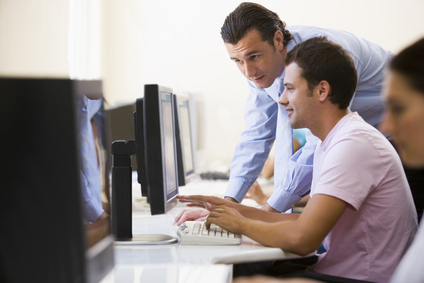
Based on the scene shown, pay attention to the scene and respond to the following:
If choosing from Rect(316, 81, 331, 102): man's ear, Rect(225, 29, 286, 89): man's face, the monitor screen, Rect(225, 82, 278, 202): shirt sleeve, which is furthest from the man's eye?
Rect(225, 82, 278, 202): shirt sleeve

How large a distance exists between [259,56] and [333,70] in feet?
1.78

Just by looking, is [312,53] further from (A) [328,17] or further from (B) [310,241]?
(A) [328,17]

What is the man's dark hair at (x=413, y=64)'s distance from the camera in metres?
0.75

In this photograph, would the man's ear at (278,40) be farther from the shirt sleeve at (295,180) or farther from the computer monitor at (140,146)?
the computer monitor at (140,146)

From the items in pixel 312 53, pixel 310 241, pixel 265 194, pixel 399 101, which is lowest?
pixel 265 194

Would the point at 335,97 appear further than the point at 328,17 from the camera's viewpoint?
No

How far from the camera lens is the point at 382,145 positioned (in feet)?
3.66

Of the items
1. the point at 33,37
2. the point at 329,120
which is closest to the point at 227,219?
the point at 329,120

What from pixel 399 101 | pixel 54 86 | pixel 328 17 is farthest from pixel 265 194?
pixel 328 17

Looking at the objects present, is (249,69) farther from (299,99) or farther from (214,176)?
(214,176)

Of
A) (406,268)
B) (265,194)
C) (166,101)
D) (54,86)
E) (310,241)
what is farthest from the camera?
(265,194)

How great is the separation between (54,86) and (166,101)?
0.82 metres

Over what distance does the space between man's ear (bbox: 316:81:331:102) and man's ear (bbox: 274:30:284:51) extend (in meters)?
0.55

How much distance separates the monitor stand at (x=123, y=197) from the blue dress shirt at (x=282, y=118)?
1.90ft
